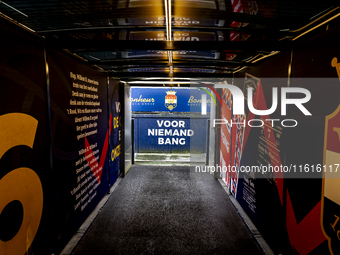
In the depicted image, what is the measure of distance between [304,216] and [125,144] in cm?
450

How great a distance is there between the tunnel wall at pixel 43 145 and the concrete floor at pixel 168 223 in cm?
47

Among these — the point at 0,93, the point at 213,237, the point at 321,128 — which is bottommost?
the point at 213,237

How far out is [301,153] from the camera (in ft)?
6.82

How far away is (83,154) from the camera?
10.3 ft

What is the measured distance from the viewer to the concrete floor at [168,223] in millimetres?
2775

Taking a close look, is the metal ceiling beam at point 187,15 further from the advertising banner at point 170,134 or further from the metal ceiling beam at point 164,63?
the advertising banner at point 170,134

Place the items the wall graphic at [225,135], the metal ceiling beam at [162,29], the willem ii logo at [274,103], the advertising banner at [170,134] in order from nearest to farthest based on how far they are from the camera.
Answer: the metal ceiling beam at [162,29], the willem ii logo at [274,103], the wall graphic at [225,135], the advertising banner at [170,134]

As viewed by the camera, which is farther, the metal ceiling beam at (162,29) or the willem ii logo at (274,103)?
the willem ii logo at (274,103)

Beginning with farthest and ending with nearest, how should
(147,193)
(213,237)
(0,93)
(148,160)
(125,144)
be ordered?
(148,160) → (125,144) → (147,193) → (213,237) → (0,93)

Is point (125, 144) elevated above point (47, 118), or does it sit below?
below

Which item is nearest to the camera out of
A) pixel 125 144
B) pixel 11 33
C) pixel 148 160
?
pixel 11 33

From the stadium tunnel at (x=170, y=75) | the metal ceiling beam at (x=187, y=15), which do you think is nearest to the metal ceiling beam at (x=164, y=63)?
the stadium tunnel at (x=170, y=75)

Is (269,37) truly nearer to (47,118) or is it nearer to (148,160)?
(47,118)

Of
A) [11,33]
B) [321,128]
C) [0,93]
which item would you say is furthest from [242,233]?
[11,33]
